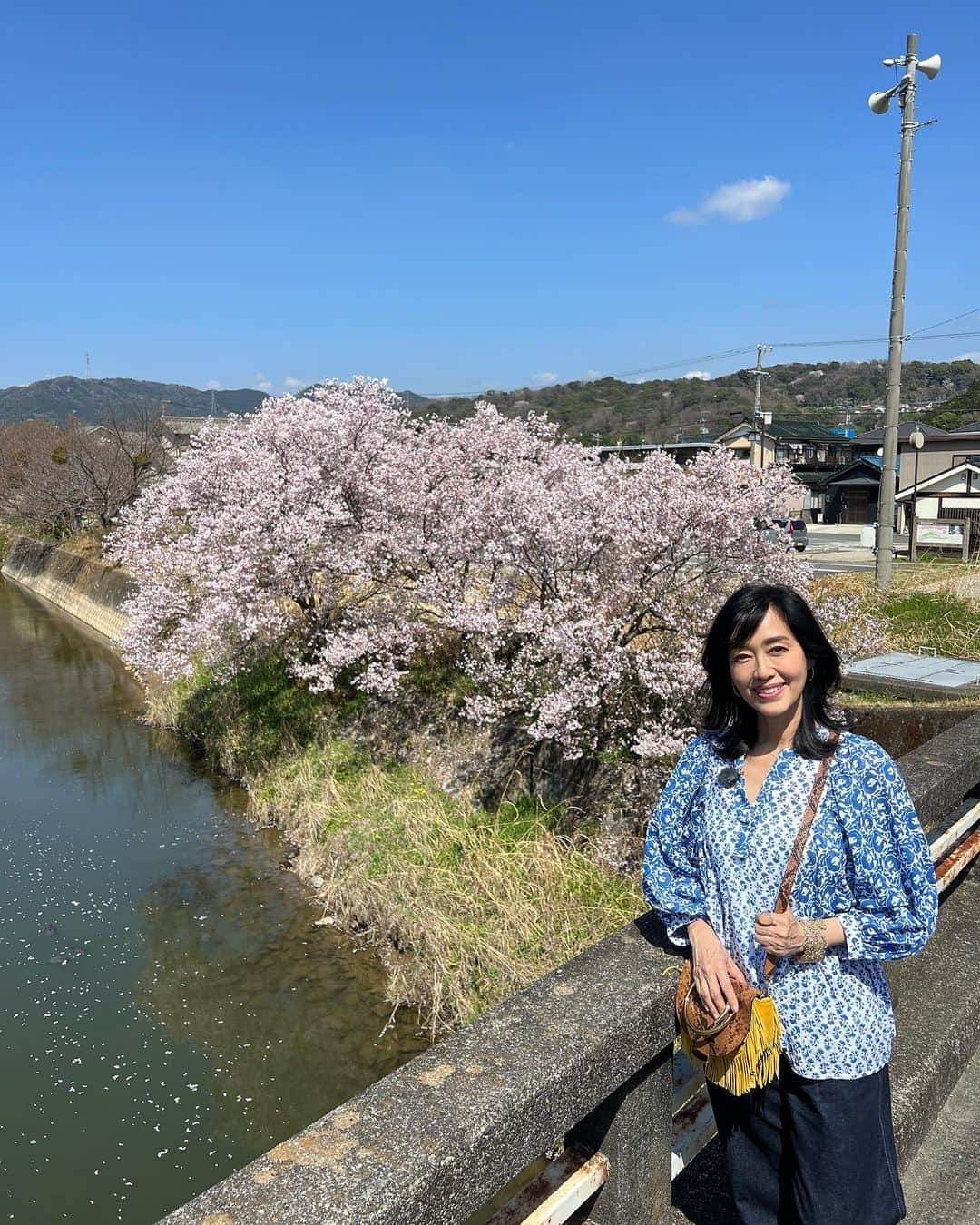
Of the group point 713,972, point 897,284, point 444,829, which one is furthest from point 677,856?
point 897,284

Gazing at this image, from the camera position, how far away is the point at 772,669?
1.89m

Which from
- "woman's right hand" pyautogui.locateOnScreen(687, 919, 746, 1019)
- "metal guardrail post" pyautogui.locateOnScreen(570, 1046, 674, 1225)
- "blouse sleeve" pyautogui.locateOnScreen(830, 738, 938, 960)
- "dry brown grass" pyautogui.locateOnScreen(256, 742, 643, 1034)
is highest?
"blouse sleeve" pyautogui.locateOnScreen(830, 738, 938, 960)

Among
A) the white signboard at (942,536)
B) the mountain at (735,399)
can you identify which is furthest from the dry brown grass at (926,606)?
the mountain at (735,399)

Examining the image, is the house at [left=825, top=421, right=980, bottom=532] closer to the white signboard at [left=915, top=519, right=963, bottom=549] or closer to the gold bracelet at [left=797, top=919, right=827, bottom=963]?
the white signboard at [left=915, top=519, right=963, bottom=549]

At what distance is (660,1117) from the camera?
6.54ft

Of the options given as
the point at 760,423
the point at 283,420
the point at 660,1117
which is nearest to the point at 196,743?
the point at 283,420

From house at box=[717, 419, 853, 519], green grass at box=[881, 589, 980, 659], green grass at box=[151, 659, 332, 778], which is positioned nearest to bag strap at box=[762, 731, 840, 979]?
green grass at box=[881, 589, 980, 659]

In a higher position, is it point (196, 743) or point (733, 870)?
point (733, 870)

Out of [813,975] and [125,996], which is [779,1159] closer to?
[813,975]

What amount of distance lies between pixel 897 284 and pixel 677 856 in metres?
12.4

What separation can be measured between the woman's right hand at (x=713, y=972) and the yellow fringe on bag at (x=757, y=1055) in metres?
0.05

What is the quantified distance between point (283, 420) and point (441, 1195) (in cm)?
1156

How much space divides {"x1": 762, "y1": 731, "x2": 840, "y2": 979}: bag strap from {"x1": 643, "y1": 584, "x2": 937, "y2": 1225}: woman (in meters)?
0.01

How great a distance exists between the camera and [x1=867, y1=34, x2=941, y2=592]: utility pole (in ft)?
37.3
